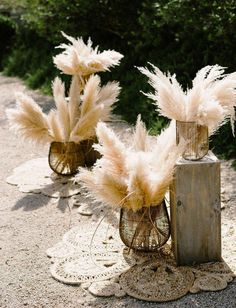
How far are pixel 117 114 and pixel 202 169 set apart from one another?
422cm

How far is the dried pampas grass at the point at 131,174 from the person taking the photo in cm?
356

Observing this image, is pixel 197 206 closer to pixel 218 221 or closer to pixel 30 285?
pixel 218 221

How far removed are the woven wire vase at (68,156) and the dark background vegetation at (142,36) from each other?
147 cm

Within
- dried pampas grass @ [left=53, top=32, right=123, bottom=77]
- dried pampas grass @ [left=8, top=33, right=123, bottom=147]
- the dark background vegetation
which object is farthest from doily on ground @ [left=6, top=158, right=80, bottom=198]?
the dark background vegetation

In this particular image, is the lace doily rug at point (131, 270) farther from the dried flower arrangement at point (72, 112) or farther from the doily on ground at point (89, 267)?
the dried flower arrangement at point (72, 112)

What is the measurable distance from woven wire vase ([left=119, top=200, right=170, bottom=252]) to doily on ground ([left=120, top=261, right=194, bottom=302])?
130mm

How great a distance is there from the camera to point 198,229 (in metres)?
3.70

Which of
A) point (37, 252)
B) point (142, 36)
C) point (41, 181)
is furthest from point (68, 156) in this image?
point (142, 36)

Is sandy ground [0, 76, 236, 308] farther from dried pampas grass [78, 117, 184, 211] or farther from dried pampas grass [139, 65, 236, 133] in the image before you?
dried pampas grass [139, 65, 236, 133]

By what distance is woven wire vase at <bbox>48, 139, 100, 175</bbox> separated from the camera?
5367 mm

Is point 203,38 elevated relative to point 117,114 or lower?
elevated

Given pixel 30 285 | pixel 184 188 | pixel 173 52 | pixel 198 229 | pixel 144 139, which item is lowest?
pixel 30 285

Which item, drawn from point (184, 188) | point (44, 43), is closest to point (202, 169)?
point (184, 188)

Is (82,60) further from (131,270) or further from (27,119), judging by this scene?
(131,270)
